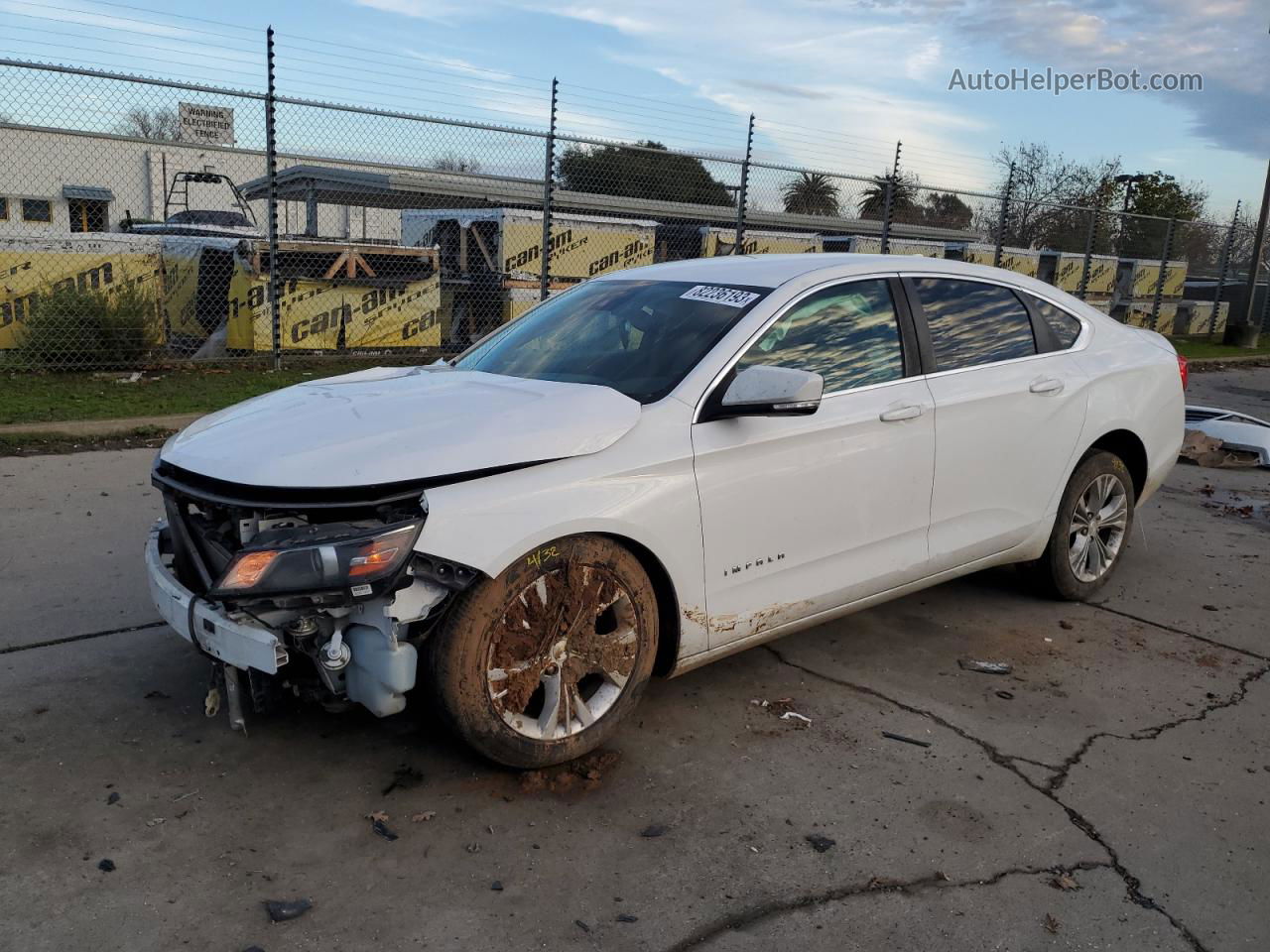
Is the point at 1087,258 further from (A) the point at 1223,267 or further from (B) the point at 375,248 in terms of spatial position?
(B) the point at 375,248

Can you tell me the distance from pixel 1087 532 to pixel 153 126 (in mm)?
10608

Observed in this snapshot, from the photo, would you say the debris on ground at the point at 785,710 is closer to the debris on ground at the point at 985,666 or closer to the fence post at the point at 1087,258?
the debris on ground at the point at 985,666

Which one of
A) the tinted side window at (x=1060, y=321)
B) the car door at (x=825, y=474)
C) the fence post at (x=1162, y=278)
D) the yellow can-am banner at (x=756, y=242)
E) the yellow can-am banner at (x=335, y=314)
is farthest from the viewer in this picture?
the fence post at (x=1162, y=278)

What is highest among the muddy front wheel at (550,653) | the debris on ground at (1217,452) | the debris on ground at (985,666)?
the muddy front wheel at (550,653)

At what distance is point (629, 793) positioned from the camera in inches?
129

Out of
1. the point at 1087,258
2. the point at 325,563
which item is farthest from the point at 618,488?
the point at 1087,258

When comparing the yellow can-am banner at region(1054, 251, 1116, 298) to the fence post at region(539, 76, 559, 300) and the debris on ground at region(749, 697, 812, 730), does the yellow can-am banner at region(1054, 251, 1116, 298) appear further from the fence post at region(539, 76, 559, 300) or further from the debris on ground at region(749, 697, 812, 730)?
the debris on ground at region(749, 697, 812, 730)

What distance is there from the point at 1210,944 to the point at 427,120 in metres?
10.2

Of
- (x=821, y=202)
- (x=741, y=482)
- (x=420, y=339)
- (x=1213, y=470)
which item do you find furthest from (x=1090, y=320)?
(x=821, y=202)

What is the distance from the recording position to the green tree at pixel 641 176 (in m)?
14.5

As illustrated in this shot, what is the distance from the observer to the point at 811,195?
1762 cm

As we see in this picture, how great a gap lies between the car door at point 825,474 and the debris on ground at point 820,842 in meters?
0.80

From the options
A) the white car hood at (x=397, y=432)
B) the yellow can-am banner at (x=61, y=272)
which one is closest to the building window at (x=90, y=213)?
the yellow can-am banner at (x=61, y=272)

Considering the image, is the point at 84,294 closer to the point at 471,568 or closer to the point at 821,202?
the point at 471,568
